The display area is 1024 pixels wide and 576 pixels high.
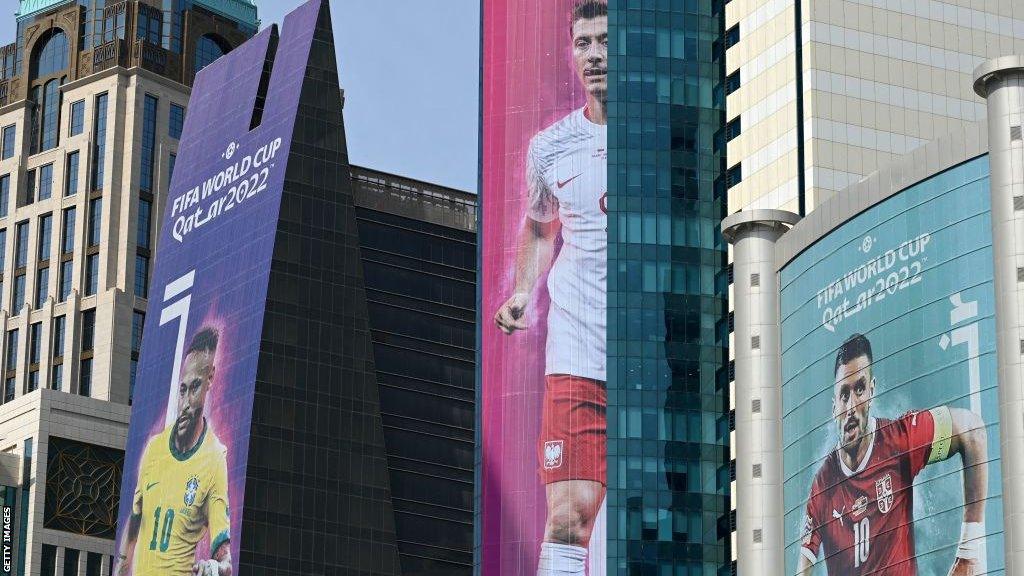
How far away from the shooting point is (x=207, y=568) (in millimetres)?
180500

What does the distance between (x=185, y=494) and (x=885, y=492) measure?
242ft

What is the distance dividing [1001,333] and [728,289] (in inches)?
1977

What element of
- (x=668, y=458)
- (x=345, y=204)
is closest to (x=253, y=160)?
(x=345, y=204)

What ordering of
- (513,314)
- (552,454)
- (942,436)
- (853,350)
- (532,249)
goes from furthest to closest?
(532,249) → (513,314) → (552,454) → (853,350) → (942,436)

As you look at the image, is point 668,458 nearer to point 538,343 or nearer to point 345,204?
point 538,343

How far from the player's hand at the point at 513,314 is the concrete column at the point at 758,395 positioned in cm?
2760

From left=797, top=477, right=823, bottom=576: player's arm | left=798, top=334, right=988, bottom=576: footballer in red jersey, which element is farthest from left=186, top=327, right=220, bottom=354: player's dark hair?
left=798, top=334, right=988, bottom=576: footballer in red jersey

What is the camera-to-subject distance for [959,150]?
128125 millimetres

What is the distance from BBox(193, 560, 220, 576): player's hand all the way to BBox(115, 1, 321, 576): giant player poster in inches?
4.9

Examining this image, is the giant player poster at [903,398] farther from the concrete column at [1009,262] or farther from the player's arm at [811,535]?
the concrete column at [1009,262]

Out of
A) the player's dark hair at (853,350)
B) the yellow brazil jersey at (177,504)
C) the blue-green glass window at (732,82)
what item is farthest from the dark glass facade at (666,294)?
the yellow brazil jersey at (177,504)

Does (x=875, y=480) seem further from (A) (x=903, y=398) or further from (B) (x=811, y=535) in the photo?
(B) (x=811, y=535)

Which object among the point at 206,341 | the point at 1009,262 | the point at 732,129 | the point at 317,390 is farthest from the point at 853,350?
the point at 206,341

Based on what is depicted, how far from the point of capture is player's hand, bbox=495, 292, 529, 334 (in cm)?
17525
